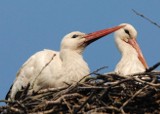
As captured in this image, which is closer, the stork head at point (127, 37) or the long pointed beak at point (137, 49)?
the long pointed beak at point (137, 49)

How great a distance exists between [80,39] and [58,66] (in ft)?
1.95

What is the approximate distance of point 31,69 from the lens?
32.9 ft

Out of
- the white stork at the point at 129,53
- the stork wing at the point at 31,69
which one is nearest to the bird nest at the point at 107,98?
the stork wing at the point at 31,69

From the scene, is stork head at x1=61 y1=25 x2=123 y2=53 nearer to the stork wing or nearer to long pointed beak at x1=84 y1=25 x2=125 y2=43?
long pointed beak at x1=84 y1=25 x2=125 y2=43

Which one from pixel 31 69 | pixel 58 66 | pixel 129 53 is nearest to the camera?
pixel 58 66

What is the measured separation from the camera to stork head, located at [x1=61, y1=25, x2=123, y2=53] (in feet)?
33.1

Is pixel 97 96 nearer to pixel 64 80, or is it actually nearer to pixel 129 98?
pixel 129 98

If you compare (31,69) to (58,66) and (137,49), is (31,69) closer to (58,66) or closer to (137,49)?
(58,66)

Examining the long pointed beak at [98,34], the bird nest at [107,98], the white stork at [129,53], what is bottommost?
the bird nest at [107,98]

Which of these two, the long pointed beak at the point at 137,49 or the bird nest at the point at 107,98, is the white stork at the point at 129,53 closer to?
the long pointed beak at the point at 137,49

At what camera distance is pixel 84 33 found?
1033 cm

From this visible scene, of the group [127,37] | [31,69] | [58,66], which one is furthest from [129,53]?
[31,69]

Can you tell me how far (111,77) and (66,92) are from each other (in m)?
0.49

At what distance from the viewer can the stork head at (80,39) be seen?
1009 centimetres
